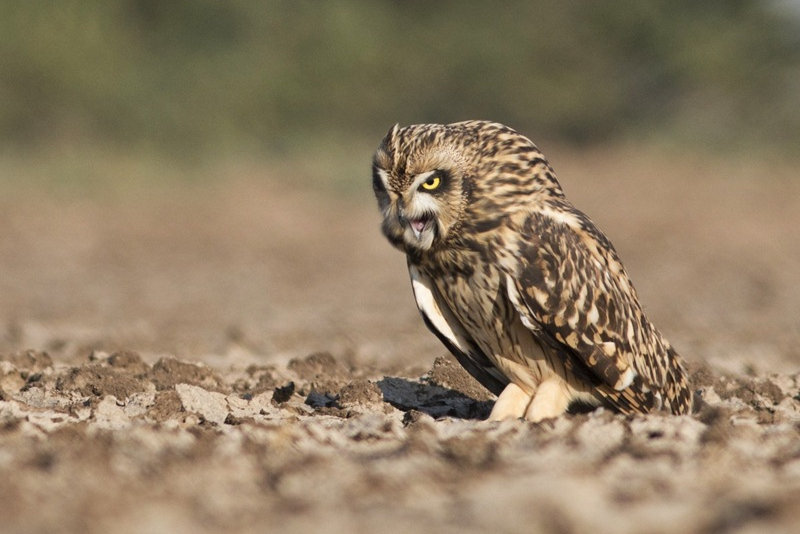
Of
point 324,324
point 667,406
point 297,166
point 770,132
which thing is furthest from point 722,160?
point 667,406

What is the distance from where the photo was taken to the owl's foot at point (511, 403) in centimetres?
575

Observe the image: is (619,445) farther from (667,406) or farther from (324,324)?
(324,324)

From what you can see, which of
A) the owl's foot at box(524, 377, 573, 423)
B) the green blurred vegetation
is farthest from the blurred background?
the owl's foot at box(524, 377, 573, 423)

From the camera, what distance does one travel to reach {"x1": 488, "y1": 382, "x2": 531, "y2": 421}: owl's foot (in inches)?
226

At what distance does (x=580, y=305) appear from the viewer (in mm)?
5523

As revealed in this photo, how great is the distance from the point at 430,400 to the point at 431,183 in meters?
1.62

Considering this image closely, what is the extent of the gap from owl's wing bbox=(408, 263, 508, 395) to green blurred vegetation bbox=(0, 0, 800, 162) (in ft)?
89.1

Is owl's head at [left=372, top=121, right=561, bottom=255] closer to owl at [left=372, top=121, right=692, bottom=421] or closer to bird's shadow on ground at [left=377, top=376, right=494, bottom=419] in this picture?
owl at [left=372, top=121, right=692, bottom=421]

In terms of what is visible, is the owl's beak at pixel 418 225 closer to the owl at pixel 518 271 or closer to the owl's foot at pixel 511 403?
the owl at pixel 518 271

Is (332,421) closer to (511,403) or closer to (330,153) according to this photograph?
(511,403)

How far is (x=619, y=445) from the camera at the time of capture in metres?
4.51

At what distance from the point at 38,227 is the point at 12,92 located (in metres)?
10.6

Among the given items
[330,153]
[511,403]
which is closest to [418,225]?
A: [511,403]

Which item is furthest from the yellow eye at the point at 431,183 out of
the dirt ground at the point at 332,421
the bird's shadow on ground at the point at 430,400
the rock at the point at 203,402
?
the rock at the point at 203,402
